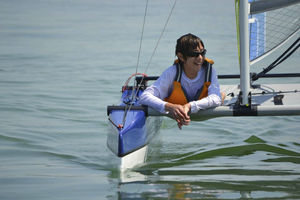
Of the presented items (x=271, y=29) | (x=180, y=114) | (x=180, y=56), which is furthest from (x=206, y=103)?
(x=271, y=29)

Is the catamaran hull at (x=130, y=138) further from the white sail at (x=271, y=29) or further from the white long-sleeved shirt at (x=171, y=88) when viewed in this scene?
the white sail at (x=271, y=29)

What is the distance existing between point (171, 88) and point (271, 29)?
2.24 meters

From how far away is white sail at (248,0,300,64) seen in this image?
5.74 m

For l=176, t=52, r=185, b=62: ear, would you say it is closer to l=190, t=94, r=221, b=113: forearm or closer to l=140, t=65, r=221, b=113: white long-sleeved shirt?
l=140, t=65, r=221, b=113: white long-sleeved shirt

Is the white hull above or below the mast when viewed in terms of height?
below

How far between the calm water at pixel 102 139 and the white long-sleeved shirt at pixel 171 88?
1.44 feet

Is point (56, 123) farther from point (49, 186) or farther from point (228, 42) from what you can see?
point (228, 42)

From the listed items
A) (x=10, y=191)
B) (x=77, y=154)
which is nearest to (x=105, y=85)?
(x=77, y=154)

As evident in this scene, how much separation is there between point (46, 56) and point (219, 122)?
5.18m

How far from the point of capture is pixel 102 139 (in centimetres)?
489

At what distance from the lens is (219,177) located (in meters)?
3.50

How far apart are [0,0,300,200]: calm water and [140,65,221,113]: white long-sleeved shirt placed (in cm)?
44

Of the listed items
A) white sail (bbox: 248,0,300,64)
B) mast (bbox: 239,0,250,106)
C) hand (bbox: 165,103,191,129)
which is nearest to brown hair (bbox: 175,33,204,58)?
mast (bbox: 239,0,250,106)

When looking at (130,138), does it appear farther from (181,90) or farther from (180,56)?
(180,56)
